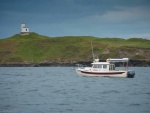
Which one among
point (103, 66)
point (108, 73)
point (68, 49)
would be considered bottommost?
point (108, 73)

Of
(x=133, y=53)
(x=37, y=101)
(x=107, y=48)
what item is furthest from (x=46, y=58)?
(x=37, y=101)

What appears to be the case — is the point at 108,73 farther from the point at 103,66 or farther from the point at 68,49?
the point at 68,49

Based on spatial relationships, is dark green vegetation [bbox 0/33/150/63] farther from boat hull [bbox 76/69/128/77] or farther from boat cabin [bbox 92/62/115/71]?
boat cabin [bbox 92/62/115/71]

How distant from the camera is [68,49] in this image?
180 metres

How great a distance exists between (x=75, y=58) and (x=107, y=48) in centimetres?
1447

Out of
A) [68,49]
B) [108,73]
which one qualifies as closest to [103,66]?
[108,73]

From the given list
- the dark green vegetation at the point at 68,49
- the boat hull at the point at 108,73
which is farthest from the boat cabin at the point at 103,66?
the dark green vegetation at the point at 68,49

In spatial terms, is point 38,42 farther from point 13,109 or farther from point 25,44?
point 13,109

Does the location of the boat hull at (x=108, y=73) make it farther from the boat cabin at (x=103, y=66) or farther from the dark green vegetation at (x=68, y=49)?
the dark green vegetation at (x=68, y=49)

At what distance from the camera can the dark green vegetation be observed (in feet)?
529

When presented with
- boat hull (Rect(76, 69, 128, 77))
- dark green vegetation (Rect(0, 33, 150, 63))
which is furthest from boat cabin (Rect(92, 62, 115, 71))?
dark green vegetation (Rect(0, 33, 150, 63))

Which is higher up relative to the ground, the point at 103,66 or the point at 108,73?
the point at 103,66

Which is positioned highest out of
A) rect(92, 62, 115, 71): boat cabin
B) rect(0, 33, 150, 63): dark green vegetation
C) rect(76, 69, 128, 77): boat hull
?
rect(0, 33, 150, 63): dark green vegetation

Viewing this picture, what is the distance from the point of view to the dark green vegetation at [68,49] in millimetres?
161250
